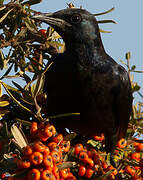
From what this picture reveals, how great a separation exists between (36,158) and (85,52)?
1.35 metres

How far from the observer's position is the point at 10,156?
172 cm

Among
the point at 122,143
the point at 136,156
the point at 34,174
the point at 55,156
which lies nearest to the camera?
the point at 34,174

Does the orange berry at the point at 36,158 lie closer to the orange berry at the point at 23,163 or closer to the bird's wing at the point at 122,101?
the orange berry at the point at 23,163

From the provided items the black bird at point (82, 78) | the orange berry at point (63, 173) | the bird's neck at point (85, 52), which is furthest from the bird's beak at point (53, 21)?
the orange berry at point (63, 173)

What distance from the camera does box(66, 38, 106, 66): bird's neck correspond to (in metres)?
2.75

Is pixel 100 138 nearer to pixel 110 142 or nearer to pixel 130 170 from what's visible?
pixel 110 142

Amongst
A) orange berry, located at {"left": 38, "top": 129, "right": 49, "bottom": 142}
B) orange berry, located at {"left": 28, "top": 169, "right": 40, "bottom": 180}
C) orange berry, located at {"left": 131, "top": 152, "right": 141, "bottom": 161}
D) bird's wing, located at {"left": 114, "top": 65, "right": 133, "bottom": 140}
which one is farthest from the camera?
bird's wing, located at {"left": 114, "top": 65, "right": 133, "bottom": 140}

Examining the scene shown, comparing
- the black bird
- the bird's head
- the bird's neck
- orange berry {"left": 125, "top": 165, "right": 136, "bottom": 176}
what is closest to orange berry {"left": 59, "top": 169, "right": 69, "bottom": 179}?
orange berry {"left": 125, "top": 165, "right": 136, "bottom": 176}

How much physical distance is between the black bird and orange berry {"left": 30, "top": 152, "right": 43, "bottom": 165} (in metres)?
1.02

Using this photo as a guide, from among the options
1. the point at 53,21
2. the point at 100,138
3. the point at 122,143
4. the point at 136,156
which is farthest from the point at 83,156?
the point at 53,21

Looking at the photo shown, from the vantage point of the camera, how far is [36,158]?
1.60 meters

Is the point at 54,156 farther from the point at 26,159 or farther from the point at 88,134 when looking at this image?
the point at 88,134

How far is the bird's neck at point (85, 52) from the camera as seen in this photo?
2.75 metres

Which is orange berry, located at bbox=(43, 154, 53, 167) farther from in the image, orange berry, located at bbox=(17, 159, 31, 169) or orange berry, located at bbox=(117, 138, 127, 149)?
orange berry, located at bbox=(117, 138, 127, 149)
